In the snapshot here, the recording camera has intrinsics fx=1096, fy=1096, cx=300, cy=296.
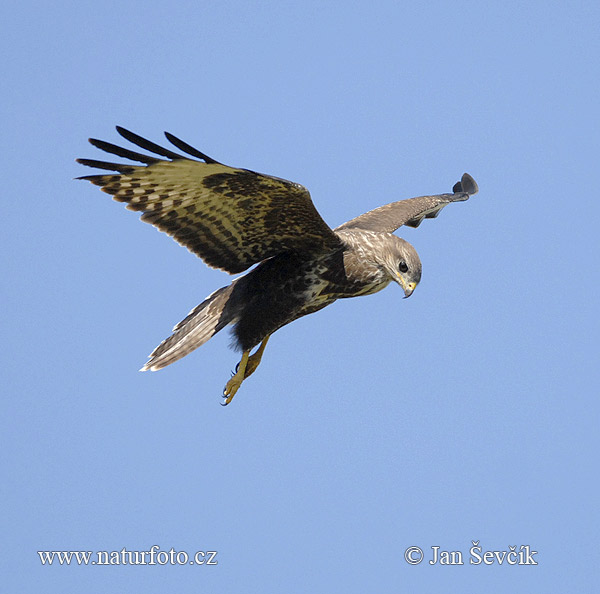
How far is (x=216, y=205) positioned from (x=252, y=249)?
23.0 inches

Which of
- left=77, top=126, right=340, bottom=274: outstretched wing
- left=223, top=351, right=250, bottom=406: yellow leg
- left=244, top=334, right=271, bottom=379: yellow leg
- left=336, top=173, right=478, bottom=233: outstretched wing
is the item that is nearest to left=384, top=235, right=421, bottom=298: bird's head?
left=77, top=126, right=340, bottom=274: outstretched wing

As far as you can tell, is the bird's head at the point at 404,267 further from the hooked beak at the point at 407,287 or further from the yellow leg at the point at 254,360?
the yellow leg at the point at 254,360

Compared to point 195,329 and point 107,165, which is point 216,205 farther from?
point 195,329

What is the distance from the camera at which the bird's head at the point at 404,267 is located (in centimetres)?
791

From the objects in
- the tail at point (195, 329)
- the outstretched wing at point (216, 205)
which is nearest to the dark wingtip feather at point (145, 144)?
the outstretched wing at point (216, 205)

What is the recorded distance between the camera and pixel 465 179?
10820 millimetres

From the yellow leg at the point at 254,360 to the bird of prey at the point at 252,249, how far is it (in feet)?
0.04

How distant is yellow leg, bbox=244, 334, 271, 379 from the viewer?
27.7ft

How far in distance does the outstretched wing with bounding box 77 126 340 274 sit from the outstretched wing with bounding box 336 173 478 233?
118cm

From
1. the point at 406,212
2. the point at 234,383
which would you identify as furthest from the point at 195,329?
the point at 406,212

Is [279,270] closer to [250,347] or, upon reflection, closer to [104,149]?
[250,347]

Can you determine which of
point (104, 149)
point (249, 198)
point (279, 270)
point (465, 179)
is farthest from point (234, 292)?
point (465, 179)

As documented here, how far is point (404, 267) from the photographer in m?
7.93

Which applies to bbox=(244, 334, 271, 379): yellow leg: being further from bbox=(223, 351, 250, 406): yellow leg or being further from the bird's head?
the bird's head
